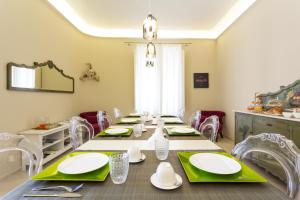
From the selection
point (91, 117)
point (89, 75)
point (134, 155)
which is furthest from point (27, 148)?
point (89, 75)

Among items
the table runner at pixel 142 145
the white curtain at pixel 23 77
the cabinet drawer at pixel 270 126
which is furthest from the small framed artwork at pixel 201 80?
the white curtain at pixel 23 77

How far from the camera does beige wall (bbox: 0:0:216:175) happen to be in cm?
246

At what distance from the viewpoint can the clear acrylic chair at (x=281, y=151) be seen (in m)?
0.81

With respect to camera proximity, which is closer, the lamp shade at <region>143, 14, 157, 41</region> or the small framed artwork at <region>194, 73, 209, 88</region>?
the lamp shade at <region>143, 14, 157, 41</region>

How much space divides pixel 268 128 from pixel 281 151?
1.61 m

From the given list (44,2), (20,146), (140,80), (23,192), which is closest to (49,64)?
(44,2)

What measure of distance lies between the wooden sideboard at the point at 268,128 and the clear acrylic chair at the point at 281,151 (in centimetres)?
52

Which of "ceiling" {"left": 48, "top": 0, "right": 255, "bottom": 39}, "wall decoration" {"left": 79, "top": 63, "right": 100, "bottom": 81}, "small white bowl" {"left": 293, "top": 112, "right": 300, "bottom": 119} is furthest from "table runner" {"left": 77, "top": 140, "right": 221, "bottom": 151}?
"wall decoration" {"left": 79, "top": 63, "right": 100, "bottom": 81}

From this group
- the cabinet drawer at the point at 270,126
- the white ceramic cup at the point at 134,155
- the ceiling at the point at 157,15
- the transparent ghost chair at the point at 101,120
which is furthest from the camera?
the ceiling at the point at 157,15

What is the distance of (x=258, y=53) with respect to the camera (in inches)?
123

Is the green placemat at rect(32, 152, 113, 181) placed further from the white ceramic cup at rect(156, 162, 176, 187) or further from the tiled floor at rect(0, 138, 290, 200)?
the tiled floor at rect(0, 138, 290, 200)

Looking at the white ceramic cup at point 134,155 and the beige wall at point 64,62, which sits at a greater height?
the beige wall at point 64,62

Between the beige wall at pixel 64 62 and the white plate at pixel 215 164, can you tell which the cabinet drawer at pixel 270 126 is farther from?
the beige wall at pixel 64 62

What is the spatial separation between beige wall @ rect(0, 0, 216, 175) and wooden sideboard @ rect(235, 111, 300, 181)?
7.03 ft
